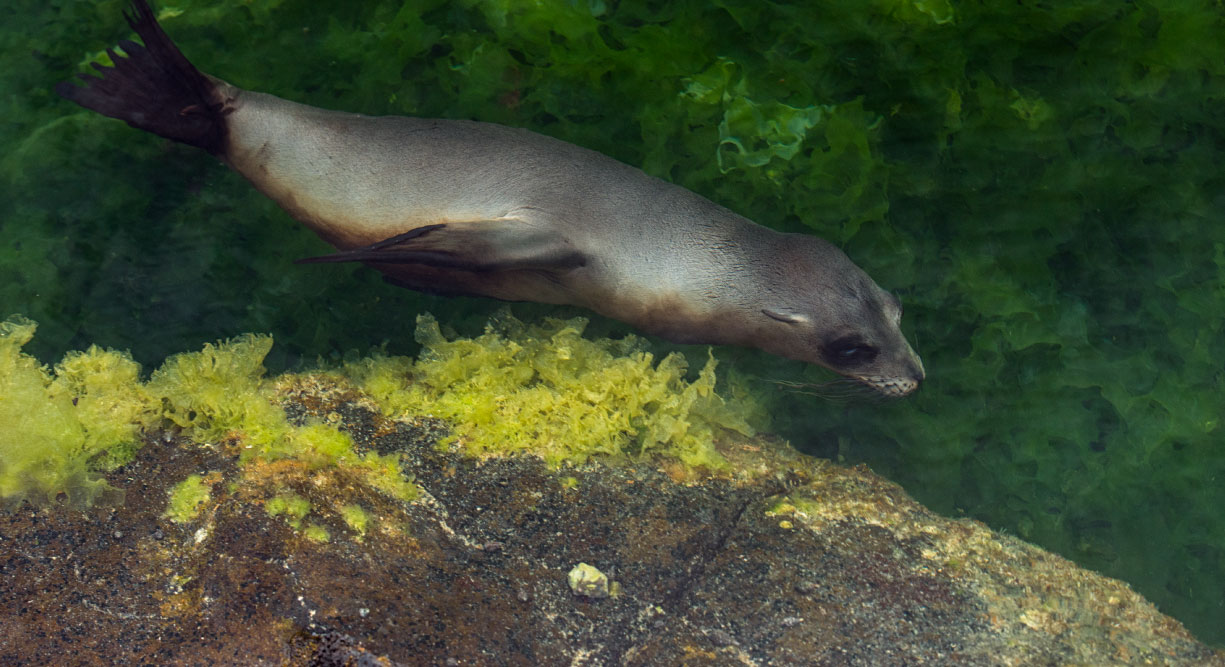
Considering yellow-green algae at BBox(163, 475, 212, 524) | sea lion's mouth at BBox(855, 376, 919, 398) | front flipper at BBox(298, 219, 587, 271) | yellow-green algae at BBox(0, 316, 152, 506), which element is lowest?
sea lion's mouth at BBox(855, 376, 919, 398)

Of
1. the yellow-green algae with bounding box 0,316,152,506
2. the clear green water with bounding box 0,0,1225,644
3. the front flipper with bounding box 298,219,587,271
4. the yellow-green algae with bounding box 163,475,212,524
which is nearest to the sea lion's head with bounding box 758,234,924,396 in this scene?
the clear green water with bounding box 0,0,1225,644

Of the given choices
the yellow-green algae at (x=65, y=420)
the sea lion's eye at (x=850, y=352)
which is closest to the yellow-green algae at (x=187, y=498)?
the yellow-green algae at (x=65, y=420)

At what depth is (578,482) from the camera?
2701 mm

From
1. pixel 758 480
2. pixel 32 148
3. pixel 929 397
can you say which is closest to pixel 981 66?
pixel 929 397

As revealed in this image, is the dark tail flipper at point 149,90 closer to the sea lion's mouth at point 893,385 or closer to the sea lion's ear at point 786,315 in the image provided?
the sea lion's ear at point 786,315

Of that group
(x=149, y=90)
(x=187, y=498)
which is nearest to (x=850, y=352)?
(x=187, y=498)

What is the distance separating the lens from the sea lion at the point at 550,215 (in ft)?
9.34

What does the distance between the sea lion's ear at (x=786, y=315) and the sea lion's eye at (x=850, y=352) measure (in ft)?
0.48

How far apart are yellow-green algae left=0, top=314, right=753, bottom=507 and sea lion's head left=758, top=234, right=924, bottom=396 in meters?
0.42

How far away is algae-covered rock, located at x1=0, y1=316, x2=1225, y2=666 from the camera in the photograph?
191 cm

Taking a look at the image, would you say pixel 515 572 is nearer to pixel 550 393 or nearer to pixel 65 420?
pixel 550 393

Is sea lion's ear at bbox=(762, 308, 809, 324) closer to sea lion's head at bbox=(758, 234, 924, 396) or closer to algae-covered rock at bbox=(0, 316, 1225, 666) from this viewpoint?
sea lion's head at bbox=(758, 234, 924, 396)

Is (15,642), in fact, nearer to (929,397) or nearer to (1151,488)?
(929,397)

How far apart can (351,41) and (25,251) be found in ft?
4.69
